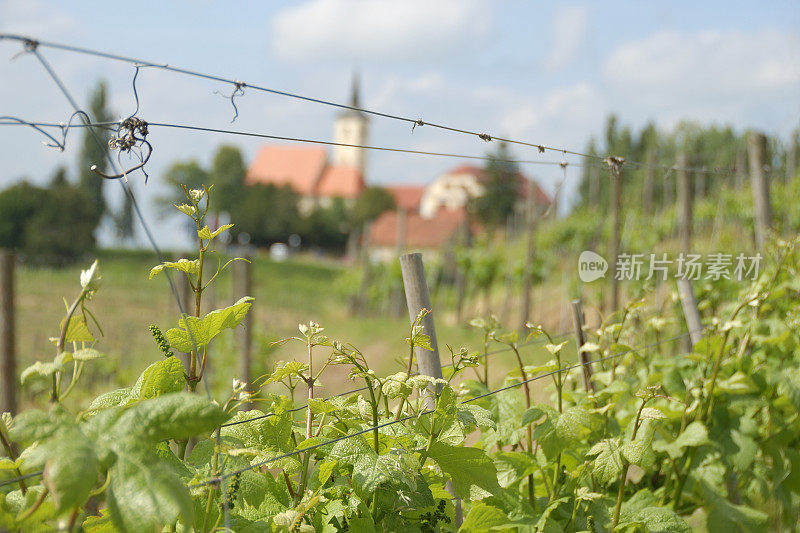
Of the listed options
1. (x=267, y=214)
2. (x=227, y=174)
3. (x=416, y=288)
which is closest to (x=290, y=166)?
(x=227, y=174)

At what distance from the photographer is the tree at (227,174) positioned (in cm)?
6056

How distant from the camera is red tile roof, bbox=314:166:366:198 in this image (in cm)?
6981

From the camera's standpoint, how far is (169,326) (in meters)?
15.1

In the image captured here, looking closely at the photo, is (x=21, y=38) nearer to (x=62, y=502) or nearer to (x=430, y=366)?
(x=62, y=502)

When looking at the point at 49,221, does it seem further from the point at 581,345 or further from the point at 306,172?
the point at 581,345

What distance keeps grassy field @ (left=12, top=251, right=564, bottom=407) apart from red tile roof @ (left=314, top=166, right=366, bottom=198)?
37.1 m

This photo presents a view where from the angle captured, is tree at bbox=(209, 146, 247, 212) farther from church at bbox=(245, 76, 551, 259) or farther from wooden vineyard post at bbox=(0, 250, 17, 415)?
wooden vineyard post at bbox=(0, 250, 17, 415)

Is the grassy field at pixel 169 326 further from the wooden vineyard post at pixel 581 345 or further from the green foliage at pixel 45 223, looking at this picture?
the green foliage at pixel 45 223

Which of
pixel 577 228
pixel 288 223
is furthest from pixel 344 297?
pixel 288 223

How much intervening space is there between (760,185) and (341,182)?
67.8 metres

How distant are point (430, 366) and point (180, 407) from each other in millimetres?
780

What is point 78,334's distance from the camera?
40.5 inches

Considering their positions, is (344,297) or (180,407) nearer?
(180,407)

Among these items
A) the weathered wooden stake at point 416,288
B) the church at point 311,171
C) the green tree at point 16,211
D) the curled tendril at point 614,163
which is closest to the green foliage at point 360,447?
the weathered wooden stake at point 416,288
